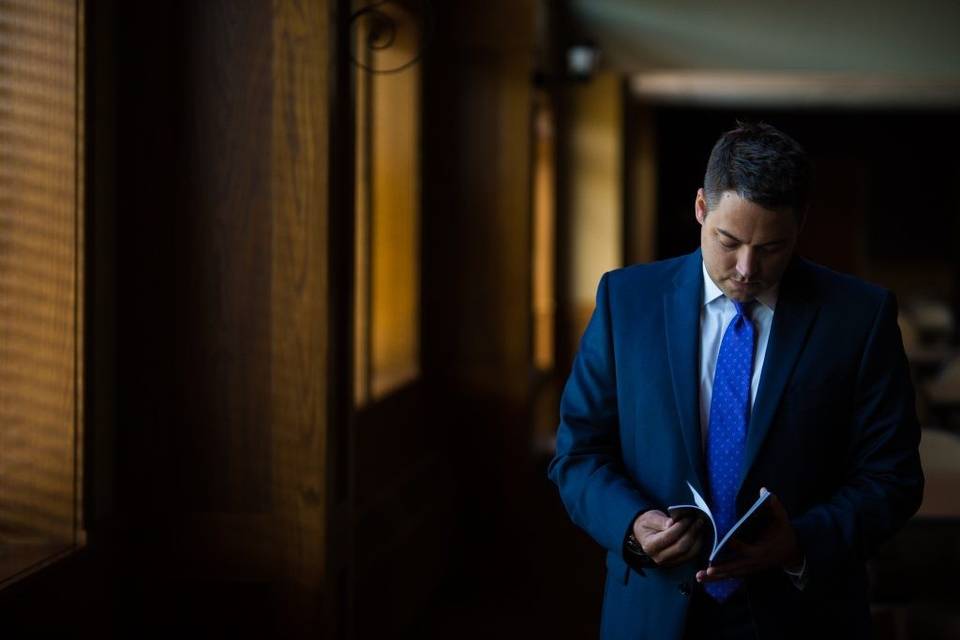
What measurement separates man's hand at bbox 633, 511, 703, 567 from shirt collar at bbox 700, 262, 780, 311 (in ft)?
1.27

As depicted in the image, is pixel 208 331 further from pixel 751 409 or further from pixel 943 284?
pixel 943 284

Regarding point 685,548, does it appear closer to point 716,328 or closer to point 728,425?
point 728,425

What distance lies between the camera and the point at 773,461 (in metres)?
1.80

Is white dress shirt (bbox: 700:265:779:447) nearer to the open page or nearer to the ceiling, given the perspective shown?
the open page

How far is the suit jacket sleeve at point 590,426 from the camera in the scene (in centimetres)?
191

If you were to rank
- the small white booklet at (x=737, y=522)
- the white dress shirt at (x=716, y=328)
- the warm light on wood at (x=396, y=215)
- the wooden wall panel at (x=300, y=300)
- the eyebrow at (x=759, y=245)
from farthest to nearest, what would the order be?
1. the warm light on wood at (x=396, y=215)
2. the wooden wall panel at (x=300, y=300)
3. the white dress shirt at (x=716, y=328)
4. the eyebrow at (x=759, y=245)
5. the small white booklet at (x=737, y=522)

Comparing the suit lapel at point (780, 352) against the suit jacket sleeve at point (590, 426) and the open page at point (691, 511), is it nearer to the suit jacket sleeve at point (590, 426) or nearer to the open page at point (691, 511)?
the open page at point (691, 511)

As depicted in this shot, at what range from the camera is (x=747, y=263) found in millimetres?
1771

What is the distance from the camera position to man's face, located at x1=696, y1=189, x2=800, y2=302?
5.72 feet

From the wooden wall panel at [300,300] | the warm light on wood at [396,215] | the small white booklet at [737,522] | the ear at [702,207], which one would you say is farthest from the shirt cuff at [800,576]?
the warm light on wood at [396,215]

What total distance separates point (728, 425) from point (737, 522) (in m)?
0.18

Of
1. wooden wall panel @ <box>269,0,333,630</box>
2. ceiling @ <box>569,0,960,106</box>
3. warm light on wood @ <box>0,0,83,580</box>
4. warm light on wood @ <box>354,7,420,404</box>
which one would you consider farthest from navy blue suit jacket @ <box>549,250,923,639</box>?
ceiling @ <box>569,0,960,106</box>

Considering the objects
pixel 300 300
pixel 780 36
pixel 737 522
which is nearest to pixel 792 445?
pixel 737 522

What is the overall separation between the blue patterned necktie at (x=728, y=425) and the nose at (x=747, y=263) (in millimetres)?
94
